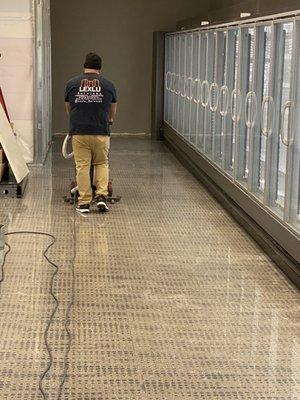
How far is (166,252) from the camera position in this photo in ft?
20.9

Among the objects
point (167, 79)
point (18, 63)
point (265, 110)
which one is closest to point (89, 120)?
point (265, 110)

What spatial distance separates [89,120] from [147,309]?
124 inches

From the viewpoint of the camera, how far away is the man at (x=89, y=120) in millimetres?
7613

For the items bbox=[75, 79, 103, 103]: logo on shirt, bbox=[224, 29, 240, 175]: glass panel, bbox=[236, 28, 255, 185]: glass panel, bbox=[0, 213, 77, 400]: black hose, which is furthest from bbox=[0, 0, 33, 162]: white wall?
bbox=[236, 28, 255, 185]: glass panel

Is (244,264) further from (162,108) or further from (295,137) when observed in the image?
(162,108)

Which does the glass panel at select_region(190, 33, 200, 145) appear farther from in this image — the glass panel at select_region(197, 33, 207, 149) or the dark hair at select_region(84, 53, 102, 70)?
the dark hair at select_region(84, 53, 102, 70)

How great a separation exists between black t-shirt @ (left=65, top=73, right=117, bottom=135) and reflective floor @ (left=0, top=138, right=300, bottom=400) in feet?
2.92

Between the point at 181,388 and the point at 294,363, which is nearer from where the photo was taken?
the point at 181,388

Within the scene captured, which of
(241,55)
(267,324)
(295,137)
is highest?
(241,55)

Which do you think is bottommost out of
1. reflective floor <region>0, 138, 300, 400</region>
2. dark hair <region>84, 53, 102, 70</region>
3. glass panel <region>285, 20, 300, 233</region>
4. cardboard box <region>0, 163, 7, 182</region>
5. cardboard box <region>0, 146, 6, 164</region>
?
reflective floor <region>0, 138, 300, 400</region>

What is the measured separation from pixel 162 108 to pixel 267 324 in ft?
32.7

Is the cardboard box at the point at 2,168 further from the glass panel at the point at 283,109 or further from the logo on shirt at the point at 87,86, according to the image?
the glass panel at the point at 283,109

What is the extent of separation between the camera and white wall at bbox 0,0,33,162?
991 centimetres

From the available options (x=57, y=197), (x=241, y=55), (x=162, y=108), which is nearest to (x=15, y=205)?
(x=57, y=197)
